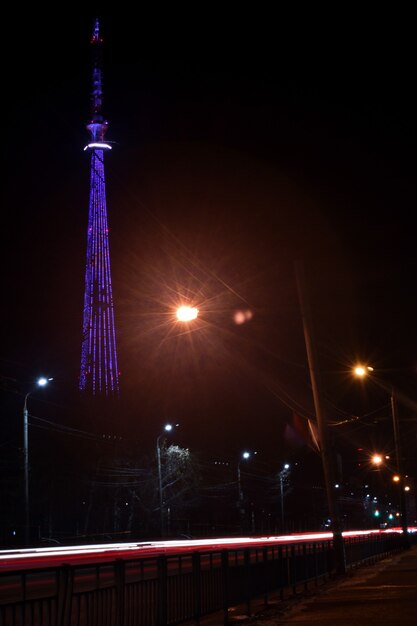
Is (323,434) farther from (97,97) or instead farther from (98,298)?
(97,97)

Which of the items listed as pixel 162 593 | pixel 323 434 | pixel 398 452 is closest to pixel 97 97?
pixel 398 452

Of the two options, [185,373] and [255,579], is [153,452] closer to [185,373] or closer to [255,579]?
[185,373]

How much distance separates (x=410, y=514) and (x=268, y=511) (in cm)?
7398

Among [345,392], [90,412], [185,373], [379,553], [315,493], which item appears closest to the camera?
[379,553]

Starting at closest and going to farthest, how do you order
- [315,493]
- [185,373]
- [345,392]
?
[345,392]
[185,373]
[315,493]

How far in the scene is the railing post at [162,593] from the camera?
1199 centimetres

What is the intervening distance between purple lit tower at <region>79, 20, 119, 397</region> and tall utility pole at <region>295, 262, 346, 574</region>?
65.4m

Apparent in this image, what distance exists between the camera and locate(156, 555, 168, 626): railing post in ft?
39.3

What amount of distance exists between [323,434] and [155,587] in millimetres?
12893

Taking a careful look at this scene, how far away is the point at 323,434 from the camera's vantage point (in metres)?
24.3

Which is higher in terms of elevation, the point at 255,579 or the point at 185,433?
the point at 185,433

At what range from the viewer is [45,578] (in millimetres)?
9852

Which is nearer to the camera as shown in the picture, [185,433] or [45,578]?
[45,578]

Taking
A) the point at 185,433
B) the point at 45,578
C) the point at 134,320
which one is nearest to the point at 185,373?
the point at 185,433
